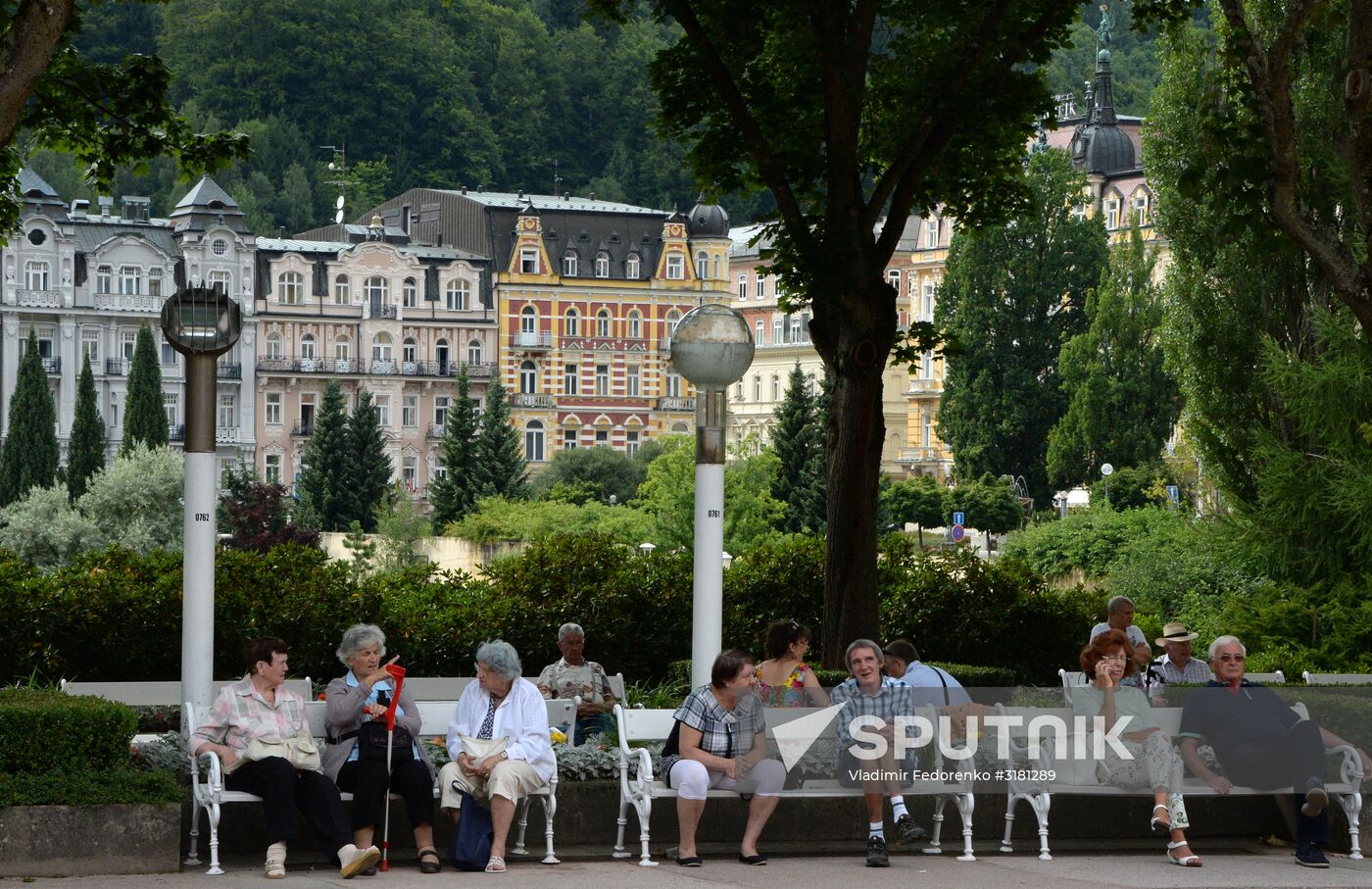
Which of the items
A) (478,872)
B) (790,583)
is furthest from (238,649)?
(478,872)

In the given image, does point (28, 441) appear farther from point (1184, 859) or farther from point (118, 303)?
point (1184, 859)

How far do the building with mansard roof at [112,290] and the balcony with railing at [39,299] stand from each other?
4cm

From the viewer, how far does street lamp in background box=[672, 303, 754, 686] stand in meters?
12.3

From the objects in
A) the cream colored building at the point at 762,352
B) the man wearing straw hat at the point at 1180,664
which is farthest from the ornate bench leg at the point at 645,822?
the cream colored building at the point at 762,352

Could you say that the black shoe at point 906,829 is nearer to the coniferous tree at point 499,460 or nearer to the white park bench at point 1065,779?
the white park bench at point 1065,779

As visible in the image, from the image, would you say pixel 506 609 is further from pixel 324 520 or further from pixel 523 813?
pixel 324 520

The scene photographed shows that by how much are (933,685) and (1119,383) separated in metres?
62.0

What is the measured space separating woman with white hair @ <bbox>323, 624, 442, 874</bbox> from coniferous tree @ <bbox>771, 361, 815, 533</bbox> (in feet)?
213

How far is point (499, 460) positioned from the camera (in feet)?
272

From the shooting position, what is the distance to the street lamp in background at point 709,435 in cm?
1226

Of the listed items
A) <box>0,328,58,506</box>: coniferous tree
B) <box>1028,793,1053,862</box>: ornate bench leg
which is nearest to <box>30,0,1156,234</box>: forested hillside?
<box>0,328,58,506</box>: coniferous tree

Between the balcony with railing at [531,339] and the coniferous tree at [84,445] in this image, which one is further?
the balcony with railing at [531,339]

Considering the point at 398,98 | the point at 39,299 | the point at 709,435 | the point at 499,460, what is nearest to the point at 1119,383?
the point at 499,460

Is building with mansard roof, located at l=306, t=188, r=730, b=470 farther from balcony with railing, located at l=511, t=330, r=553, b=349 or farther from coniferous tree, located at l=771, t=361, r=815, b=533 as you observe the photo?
coniferous tree, located at l=771, t=361, r=815, b=533
